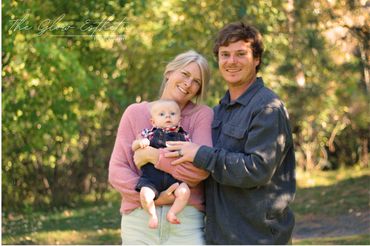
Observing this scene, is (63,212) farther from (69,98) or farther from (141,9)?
(141,9)

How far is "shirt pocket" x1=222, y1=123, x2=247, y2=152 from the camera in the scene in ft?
10.4

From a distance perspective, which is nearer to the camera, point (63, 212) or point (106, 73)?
point (106, 73)

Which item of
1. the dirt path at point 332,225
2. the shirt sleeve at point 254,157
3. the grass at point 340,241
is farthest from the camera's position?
the dirt path at point 332,225

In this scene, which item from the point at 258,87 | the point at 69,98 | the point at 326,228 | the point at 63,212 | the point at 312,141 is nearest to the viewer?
the point at 258,87

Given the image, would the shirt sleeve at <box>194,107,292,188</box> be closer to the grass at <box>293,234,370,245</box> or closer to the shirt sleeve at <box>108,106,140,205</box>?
the shirt sleeve at <box>108,106,140,205</box>

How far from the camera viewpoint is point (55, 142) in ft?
34.5

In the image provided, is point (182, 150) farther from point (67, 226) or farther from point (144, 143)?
point (67, 226)

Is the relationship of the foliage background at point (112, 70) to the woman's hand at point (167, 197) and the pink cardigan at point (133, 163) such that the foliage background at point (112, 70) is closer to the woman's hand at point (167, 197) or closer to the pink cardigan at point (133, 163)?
the pink cardigan at point (133, 163)

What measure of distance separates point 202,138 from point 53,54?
4012mm

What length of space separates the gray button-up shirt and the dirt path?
15.9 ft

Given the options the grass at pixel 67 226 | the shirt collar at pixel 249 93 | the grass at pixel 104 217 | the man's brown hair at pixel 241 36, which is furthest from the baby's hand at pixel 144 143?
the grass at pixel 67 226

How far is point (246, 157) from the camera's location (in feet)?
10.2

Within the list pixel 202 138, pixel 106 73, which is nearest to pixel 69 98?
pixel 106 73

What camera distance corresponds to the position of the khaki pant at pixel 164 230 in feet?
10.7
